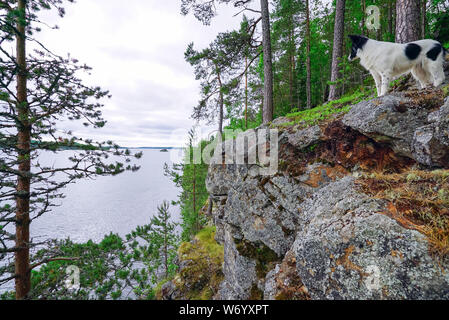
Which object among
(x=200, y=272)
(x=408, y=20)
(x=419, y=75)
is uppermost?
(x=408, y=20)

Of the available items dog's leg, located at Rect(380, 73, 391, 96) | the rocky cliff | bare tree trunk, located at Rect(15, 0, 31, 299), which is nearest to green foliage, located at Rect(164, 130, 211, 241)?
bare tree trunk, located at Rect(15, 0, 31, 299)

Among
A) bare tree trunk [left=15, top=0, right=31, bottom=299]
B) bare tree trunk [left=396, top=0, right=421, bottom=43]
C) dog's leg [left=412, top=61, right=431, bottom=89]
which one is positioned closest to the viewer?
dog's leg [left=412, top=61, right=431, bottom=89]

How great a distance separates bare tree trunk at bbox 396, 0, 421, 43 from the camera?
5.08 m

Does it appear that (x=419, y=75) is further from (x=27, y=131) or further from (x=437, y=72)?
(x=27, y=131)

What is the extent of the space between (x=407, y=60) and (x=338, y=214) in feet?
A: 13.8

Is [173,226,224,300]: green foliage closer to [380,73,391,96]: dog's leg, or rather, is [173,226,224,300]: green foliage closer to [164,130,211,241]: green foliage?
[164,130,211,241]: green foliage

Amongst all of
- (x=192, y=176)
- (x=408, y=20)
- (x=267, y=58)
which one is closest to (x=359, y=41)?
(x=408, y=20)

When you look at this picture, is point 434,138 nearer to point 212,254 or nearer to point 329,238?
point 329,238

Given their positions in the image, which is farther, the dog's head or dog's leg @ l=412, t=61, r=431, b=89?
the dog's head

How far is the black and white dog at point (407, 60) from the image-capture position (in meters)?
3.71

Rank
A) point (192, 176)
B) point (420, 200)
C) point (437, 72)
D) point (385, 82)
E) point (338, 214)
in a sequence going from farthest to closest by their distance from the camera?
point (192, 176) → point (385, 82) → point (437, 72) → point (338, 214) → point (420, 200)

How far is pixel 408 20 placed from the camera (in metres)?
5.19

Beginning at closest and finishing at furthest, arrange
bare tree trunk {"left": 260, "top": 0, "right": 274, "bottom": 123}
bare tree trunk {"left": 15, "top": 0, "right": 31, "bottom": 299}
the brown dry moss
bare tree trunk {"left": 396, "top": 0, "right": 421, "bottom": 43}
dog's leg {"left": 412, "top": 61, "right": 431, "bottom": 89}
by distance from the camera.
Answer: the brown dry moss → dog's leg {"left": 412, "top": 61, "right": 431, "bottom": 89} → bare tree trunk {"left": 15, "top": 0, "right": 31, "bottom": 299} → bare tree trunk {"left": 396, "top": 0, "right": 421, "bottom": 43} → bare tree trunk {"left": 260, "top": 0, "right": 274, "bottom": 123}
